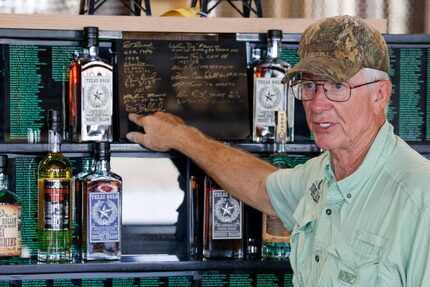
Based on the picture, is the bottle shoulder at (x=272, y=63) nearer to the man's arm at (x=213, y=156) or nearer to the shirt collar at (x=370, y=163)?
the man's arm at (x=213, y=156)

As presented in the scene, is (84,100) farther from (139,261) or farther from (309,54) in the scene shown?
(309,54)

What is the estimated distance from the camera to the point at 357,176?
2.01 m

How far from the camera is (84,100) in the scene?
2.47 metres

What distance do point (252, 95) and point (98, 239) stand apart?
1.93ft

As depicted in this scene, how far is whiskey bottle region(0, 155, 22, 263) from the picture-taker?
95.7 inches

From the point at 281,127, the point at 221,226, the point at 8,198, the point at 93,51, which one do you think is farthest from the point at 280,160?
the point at 8,198

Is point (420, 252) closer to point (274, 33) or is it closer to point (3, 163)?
point (274, 33)

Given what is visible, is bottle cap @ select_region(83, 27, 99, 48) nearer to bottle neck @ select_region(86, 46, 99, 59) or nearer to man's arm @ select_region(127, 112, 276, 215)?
bottle neck @ select_region(86, 46, 99, 59)

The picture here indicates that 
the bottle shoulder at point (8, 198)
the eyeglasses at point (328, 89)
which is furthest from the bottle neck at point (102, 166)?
the eyeglasses at point (328, 89)

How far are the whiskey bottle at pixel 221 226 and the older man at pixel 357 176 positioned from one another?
0.40 metres

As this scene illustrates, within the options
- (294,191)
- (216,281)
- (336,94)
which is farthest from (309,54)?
(216,281)

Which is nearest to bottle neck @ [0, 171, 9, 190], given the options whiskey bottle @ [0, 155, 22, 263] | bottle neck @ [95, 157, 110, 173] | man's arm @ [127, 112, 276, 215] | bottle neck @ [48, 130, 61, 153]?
whiskey bottle @ [0, 155, 22, 263]

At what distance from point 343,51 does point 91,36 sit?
81 cm

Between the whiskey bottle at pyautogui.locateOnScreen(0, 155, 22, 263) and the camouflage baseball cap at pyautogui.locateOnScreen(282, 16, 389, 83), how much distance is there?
0.89m
